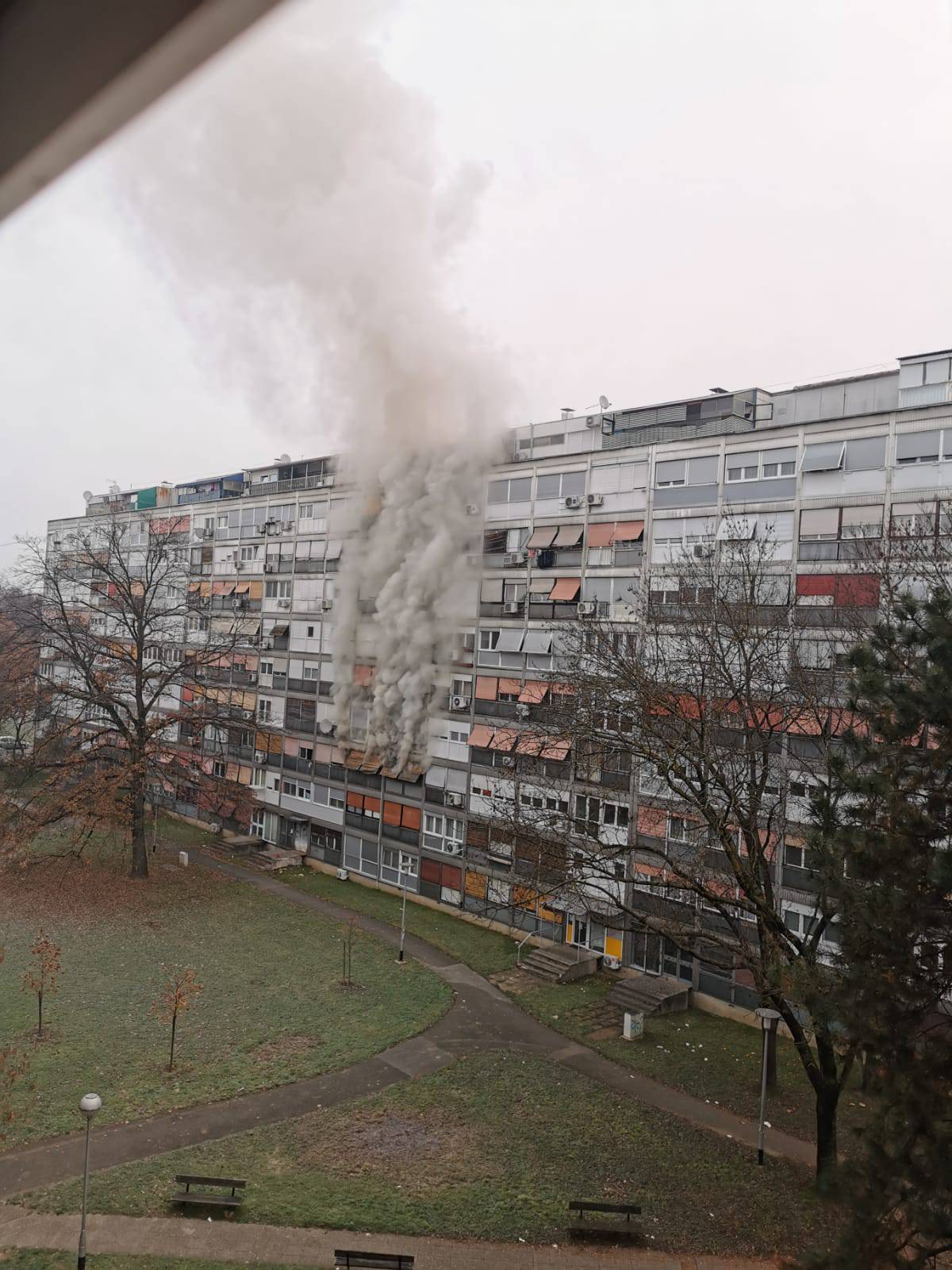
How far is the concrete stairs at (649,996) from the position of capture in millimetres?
21016

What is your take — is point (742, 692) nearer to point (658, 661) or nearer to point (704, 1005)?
point (658, 661)

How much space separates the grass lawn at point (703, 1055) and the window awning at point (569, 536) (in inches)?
434

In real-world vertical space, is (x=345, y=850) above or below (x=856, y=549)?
below

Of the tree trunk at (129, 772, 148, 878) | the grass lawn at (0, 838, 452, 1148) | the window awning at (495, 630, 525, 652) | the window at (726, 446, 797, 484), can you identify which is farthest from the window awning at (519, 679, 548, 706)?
the tree trunk at (129, 772, 148, 878)

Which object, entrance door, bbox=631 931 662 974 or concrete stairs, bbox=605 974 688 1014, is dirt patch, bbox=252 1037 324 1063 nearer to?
concrete stairs, bbox=605 974 688 1014

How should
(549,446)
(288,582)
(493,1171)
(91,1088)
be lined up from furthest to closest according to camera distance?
(288,582)
(549,446)
(91,1088)
(493,1171)

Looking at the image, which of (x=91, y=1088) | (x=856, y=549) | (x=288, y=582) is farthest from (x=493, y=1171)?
(x=288, y=582)

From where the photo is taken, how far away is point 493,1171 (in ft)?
45.0

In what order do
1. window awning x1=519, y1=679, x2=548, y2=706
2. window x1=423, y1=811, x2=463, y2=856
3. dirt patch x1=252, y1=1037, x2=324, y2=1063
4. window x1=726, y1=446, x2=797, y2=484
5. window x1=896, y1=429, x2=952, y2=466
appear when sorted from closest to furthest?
dirt patch x1=252, y1=1037, x2=324, y2=1063
window x1=896, y1=429, x2=952, y2=466
window x1=726, y1=446, x2=797, y2=484
window awning x1=519, y1=679, x2=548, y2=706
window x1=423, y1=811, x2=463, y2=856

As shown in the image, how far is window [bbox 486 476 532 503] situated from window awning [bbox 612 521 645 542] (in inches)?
136

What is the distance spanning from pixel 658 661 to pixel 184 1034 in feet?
36.3

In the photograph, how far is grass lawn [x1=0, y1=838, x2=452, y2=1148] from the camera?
1590 cm

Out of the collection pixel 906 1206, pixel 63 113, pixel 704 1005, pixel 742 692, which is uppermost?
pixel 63 113

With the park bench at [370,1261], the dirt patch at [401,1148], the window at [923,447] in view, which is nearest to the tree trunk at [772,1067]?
the dirt patch at [401,1148]
